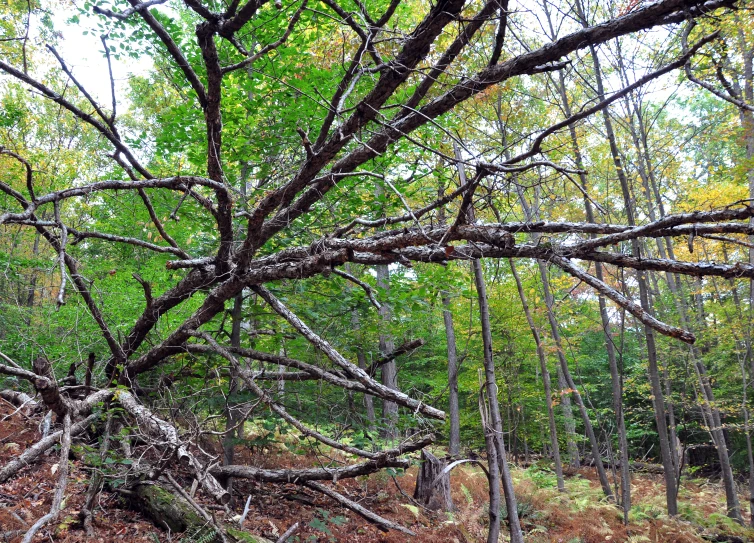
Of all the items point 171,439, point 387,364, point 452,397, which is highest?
point 387,364

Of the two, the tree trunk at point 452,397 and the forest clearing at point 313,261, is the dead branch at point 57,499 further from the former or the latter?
the tree trunk at point 452,397

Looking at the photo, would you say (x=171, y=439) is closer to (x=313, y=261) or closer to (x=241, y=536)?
(x=241, y=536)

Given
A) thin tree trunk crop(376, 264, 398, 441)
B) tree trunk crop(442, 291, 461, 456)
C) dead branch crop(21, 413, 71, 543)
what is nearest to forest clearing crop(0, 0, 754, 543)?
dead branch crop(21, 413, 71, 543)

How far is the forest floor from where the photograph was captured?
4176 mm

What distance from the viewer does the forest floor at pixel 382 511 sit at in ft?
13.7

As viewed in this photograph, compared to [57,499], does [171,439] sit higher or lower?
higher

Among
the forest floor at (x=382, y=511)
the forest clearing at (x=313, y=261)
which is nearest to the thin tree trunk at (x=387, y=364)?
the forest clearing at (x=313, y=261)

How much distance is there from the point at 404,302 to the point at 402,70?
336cm

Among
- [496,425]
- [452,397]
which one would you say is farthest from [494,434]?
[452,397]

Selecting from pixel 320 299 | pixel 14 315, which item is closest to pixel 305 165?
pixel 320 299

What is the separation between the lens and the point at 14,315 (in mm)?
10000

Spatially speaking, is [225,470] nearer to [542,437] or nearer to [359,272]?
[359,272]

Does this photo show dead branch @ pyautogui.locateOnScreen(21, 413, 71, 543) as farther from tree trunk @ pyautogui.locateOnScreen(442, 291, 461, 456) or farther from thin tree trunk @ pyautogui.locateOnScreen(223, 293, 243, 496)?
tree trunk @ pyautogui.locateOnScreen(442, 291, 461, 456)

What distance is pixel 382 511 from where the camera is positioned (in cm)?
669
